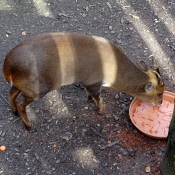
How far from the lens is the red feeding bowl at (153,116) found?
432 cm

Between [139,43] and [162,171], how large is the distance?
205cm

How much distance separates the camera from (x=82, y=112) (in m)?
4.51

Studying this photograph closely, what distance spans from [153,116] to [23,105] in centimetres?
140

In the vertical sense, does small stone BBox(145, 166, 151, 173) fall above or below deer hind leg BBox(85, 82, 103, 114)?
below

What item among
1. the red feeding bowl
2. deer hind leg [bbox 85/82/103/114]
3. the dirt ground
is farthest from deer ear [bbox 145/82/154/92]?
deer hind leg [bbox 85/82/103/114]

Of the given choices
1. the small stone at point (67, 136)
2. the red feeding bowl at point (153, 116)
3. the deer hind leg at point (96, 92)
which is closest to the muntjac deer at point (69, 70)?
the deer hind leg at point (96, 92)

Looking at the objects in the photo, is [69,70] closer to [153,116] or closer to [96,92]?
[96,92]

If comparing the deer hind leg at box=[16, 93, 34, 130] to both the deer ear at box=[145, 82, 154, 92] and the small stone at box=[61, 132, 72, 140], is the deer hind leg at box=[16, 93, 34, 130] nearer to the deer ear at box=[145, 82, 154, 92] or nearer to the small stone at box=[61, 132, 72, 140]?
the small stone at box=[61, 132, 72, 140]

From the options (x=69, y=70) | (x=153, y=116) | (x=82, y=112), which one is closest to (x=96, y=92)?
(x=82, y=112)

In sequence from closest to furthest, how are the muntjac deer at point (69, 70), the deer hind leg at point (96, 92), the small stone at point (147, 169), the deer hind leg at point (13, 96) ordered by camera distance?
1. the muntjac deer at point (69, 70)
2. the small stone at point (147, 169)
3. the deer hind leg at point (13, 96)
4. the deer hind leg at point (96, 92)

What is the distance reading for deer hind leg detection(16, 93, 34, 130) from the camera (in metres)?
4.01

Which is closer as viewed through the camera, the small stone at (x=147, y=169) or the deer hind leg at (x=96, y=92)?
the small stone at (x=147, y=169)

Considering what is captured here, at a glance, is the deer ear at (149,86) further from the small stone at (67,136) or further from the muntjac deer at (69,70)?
the small stone at (67,136)

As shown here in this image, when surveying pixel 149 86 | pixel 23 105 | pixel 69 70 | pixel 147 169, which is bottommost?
pixel 147 169
